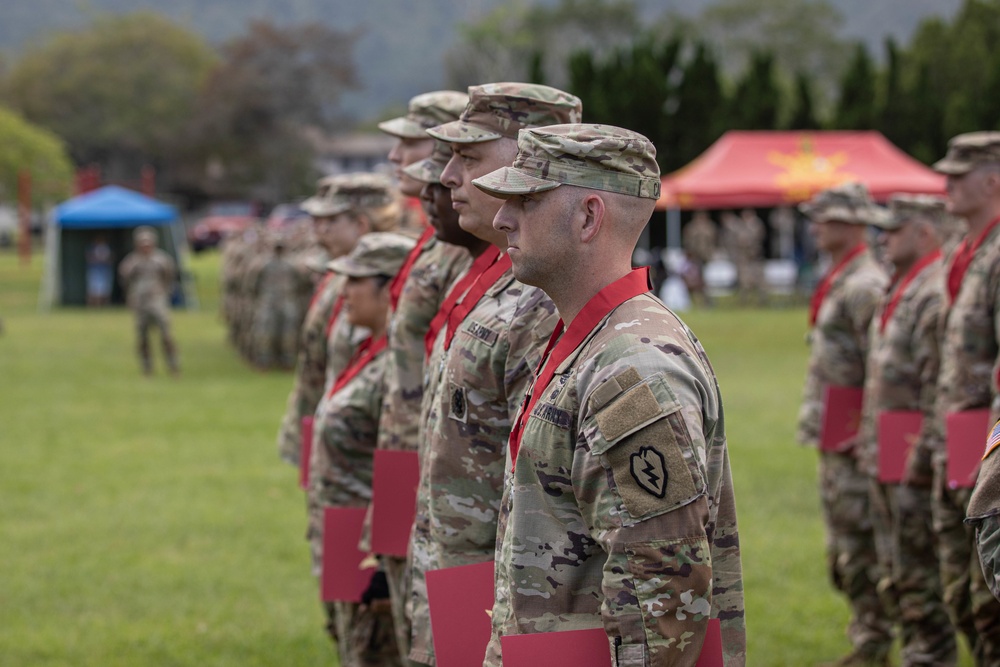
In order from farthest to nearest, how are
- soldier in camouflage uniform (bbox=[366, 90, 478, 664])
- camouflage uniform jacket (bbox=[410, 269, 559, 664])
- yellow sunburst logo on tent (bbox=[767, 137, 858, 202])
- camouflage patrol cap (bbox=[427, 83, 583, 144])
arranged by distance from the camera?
yellow sunburst logo on tent (bbox=[767, 137, 858, 202])
soldier in camouflage uniform (bbox=[366, 90, 478, 664])
camouflage patrol cap (bbox=[427, 83, 583, 144])
camouflage uniform jacket (bbox=[410, 269, 559, 664])

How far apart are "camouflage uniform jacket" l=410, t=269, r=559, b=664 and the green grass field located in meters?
2.95

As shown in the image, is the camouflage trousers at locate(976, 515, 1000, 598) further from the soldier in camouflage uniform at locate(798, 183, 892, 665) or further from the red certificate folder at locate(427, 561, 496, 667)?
the soldier in camouflage uniform at locate(798, 183, 892, 665)

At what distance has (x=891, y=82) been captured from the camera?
34406mm

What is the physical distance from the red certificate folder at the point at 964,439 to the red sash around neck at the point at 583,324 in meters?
2.53

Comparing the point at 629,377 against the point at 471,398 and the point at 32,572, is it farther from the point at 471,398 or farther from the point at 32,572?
the point at 32,572

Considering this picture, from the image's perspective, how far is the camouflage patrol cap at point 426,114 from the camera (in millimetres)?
4785

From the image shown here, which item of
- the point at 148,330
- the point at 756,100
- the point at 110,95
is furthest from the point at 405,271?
the point at 110,95

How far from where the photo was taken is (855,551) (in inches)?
250

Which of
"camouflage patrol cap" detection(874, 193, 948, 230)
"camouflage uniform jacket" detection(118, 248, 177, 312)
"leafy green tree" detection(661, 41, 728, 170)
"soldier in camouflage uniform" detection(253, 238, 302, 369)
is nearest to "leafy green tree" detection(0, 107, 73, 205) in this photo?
"leafy green tree" detection(661, 41, 728, 170)

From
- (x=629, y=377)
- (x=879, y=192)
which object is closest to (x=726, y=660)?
(x=629, y=377)

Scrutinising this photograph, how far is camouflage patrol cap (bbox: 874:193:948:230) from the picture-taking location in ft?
20.1

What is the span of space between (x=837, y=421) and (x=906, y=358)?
607 mm

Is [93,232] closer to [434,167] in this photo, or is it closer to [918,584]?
[918,584]

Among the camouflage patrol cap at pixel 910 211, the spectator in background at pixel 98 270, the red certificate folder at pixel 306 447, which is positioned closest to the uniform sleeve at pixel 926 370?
the camouflage patrol cap at pixel 910 211
